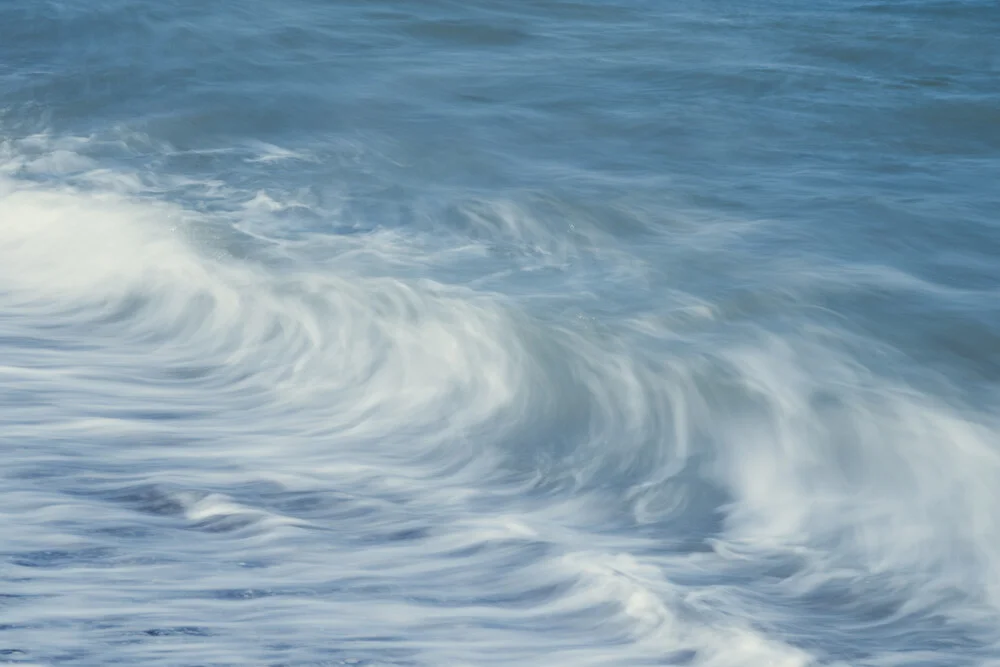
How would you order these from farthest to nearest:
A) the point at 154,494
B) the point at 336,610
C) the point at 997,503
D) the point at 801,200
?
the point at 801,200 → the point at 997,503 → the point at 154,494 → the point at 336,610

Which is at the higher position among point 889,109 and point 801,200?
point 889,109

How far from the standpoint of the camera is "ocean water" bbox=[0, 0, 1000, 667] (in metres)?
3.44

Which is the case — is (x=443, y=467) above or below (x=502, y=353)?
below

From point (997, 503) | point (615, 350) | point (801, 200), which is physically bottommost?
point (997, 503)

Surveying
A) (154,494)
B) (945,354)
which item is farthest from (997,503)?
(154,494)

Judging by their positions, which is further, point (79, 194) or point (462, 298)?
point (79, 194)

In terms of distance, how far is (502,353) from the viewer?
550cm

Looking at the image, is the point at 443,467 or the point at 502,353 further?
the point at 502,353

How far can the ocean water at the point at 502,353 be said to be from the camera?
344cm

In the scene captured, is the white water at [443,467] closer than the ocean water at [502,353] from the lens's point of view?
Yes

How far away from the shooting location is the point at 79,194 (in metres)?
7.38

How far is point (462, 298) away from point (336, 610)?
2845mm

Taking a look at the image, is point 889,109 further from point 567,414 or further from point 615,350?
point 567,414

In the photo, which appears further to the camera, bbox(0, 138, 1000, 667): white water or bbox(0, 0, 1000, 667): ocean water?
bbox(0, 0, 1000, 667): ocean water
